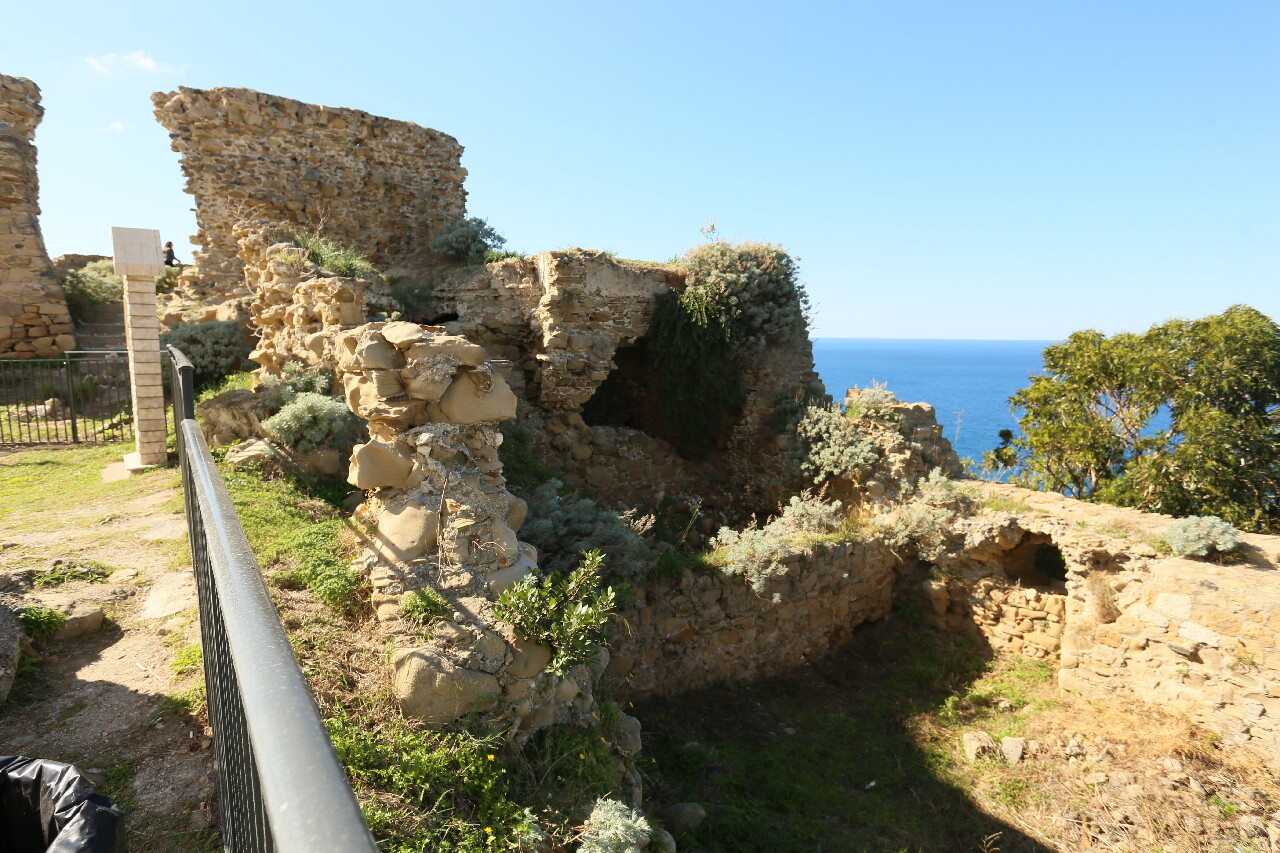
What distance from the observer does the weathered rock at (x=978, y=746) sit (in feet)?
25.1

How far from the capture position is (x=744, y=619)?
→ 8.76m

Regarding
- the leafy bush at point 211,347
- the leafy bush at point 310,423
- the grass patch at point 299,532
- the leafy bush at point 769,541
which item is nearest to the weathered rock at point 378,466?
the grass patch at point 299,532

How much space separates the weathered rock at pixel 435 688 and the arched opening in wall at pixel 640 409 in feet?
28.3

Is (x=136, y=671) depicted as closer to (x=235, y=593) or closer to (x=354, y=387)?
(x=354, y=387)

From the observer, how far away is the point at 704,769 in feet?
23.1

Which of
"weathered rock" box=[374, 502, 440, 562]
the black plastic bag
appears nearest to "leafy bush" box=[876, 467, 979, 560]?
"weathered rock" box=[374, 502, 440, 562]

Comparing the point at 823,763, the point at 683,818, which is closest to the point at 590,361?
the point at 823,763

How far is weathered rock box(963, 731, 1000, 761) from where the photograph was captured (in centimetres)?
766

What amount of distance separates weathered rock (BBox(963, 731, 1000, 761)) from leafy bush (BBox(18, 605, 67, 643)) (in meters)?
8.69

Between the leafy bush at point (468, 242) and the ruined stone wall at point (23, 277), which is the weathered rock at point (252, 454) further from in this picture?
the ruined stone wall at point (23, 277)

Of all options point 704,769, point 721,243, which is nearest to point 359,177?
point 721,243

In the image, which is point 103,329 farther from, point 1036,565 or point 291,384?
point 1036,565

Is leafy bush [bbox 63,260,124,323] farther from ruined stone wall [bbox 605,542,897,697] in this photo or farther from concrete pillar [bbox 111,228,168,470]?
ruined stone wall [bbox 605,542,897,697]

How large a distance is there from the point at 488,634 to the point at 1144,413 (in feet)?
46.6
